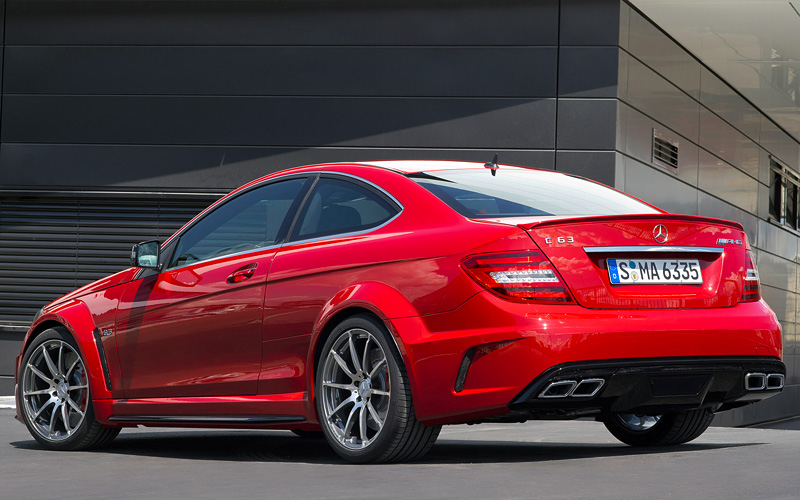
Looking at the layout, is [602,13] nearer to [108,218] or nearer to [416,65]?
[416,65]

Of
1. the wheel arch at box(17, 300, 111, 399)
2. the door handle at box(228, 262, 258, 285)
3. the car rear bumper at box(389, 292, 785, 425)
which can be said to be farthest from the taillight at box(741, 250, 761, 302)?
the wheel arch at box(17, 300, 111, 399)

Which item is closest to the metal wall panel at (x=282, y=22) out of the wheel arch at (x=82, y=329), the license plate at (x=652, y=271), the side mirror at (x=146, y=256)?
the wheel arch at (x=82, y=329)

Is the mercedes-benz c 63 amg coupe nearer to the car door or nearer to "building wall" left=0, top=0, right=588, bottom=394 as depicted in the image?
the car door

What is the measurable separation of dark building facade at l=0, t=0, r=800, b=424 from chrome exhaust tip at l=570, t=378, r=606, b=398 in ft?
27.9

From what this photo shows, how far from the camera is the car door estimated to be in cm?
573

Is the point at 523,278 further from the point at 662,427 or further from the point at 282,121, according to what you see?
the point at 282,121

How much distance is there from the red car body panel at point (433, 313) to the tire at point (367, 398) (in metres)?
0.08

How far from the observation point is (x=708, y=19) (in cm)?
1430

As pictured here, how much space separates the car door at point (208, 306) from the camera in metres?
5.73

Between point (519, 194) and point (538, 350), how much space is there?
106 cm

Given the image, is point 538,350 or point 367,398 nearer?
point 538,350

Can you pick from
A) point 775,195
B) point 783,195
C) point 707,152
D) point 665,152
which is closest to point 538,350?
point 665,152

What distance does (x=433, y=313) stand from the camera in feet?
15.9

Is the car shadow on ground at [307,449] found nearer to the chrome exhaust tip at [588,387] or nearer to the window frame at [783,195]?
the chrome exhaust tip at [588,387]
